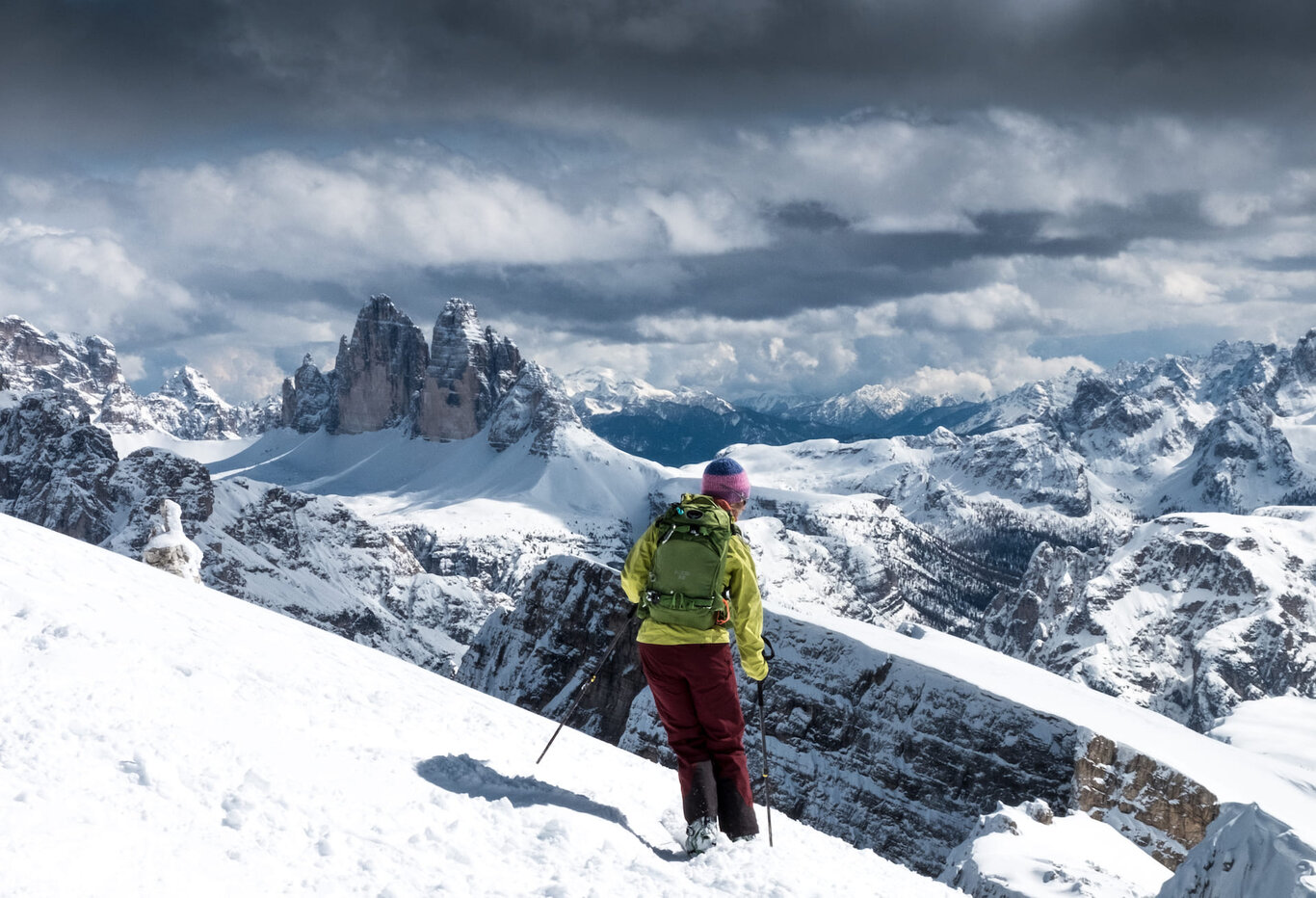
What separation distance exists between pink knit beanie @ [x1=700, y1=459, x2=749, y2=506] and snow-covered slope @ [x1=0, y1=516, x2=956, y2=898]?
11.8ft

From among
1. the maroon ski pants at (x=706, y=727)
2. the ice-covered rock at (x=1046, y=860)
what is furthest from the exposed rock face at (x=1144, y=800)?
the maroon ski pants at (x=706, y=727)

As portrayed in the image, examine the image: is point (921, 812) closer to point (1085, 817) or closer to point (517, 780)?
point (1085, 817)

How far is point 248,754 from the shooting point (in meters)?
8.08

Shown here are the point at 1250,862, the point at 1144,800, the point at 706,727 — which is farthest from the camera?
the point at 1144,800

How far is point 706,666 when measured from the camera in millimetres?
9617

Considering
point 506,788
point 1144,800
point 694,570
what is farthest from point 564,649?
point 694,570

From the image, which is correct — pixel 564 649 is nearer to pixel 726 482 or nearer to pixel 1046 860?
pixel 1046 860

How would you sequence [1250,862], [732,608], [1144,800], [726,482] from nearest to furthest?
[732,608] < [726,482] < [1250,862] < [1144,800]

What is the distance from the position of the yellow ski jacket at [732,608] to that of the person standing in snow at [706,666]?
0.01 meters

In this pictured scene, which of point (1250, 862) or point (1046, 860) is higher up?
point (1250, 862)

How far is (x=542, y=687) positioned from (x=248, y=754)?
67.9 m

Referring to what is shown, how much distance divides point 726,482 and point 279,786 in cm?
543

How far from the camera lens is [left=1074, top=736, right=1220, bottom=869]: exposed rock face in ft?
132

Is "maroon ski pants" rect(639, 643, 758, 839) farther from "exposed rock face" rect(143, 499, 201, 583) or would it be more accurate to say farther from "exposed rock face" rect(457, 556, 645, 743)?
"exposed rock face" rect(457, 556, 645, 743)
